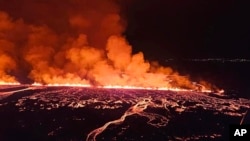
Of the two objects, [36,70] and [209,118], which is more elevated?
[36,70]

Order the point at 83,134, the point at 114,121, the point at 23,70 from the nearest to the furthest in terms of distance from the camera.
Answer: the point at 83,134 < the point at 114,121 < the point at 23,70

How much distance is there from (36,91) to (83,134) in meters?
22.3

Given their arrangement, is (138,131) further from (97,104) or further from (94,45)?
(94,45)

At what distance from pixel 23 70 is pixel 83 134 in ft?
91.3

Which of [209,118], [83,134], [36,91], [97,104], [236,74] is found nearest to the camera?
[83,134]

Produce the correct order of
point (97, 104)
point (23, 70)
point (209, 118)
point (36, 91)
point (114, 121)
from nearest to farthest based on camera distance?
point (114, 121) < point (209, 118) < point (97, 104) < point (36, 91) < point (23, 70)

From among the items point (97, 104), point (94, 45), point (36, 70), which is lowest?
point (97, 104)

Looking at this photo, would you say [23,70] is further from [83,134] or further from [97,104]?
[83,134]

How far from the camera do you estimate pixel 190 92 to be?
62.3 m

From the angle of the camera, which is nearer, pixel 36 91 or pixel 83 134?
pixel 83 134

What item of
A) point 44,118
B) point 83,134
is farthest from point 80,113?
point 83,134

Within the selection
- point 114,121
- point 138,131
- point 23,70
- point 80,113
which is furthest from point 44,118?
point 23,70

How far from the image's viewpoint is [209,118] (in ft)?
156

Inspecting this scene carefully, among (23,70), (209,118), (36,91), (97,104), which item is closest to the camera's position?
(209,118)
